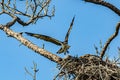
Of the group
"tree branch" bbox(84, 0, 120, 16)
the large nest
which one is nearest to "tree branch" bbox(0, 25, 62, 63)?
the large nest

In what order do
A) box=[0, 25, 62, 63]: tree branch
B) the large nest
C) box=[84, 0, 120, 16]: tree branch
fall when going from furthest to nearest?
box=[84, 0, 120, 16]: tree branch
box=[0, 25, 62, 63]: tree branch
the large nest

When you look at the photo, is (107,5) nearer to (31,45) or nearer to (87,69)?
(31,45)

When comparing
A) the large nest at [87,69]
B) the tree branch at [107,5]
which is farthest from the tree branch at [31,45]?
the tree branch at [107,5]

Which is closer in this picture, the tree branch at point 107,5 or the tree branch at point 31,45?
the tree branch at point 31,45

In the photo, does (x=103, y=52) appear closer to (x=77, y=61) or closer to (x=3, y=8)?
(x=77, y=61)

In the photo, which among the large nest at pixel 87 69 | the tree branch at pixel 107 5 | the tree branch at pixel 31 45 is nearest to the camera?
the large nest at pixel 87 69

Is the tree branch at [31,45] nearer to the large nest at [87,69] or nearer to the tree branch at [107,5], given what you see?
the large nest at [87,69]

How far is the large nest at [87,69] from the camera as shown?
723 centimetres

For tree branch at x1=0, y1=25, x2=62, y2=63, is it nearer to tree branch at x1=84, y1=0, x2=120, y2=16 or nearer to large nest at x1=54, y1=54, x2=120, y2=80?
large nest at x1=54, y1=54, x2=120, y2=80

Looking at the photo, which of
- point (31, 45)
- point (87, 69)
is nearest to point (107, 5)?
point (31, 45)

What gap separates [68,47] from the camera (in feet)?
25.8

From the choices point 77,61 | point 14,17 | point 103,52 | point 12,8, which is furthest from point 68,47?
point 12,8

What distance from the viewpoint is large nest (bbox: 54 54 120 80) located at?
7230 millimetres

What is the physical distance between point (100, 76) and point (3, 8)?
378cm
